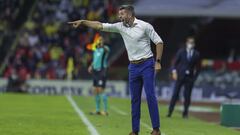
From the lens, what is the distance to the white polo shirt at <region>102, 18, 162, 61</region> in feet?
40.3

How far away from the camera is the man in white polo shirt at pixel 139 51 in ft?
40.2

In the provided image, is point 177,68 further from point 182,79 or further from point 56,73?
point 56,73

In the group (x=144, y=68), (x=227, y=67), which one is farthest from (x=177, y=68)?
(x=227, y=67)

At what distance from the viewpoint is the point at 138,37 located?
1230 cm

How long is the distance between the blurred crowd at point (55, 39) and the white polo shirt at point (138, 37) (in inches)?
855

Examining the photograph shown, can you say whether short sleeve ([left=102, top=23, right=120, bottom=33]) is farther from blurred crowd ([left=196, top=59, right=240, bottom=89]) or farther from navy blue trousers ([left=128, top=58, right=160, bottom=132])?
blurred crowd ([left=196, top=59, right=240, bottom=89])

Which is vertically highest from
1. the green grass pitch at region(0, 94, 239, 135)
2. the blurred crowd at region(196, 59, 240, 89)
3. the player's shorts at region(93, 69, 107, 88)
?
the player's shorts at region(93, 69, 107, 88)

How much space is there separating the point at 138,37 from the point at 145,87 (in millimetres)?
878

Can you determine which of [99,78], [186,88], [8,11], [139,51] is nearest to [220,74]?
[8,11]

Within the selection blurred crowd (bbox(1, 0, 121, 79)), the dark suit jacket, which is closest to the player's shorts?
the dark suit jacket

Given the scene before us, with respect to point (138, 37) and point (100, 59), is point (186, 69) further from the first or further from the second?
point (138, 37)

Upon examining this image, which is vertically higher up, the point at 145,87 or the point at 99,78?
the point at 145,87

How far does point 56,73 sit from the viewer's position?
35.8m

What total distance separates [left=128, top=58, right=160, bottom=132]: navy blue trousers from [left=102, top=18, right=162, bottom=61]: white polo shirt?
0.18m
